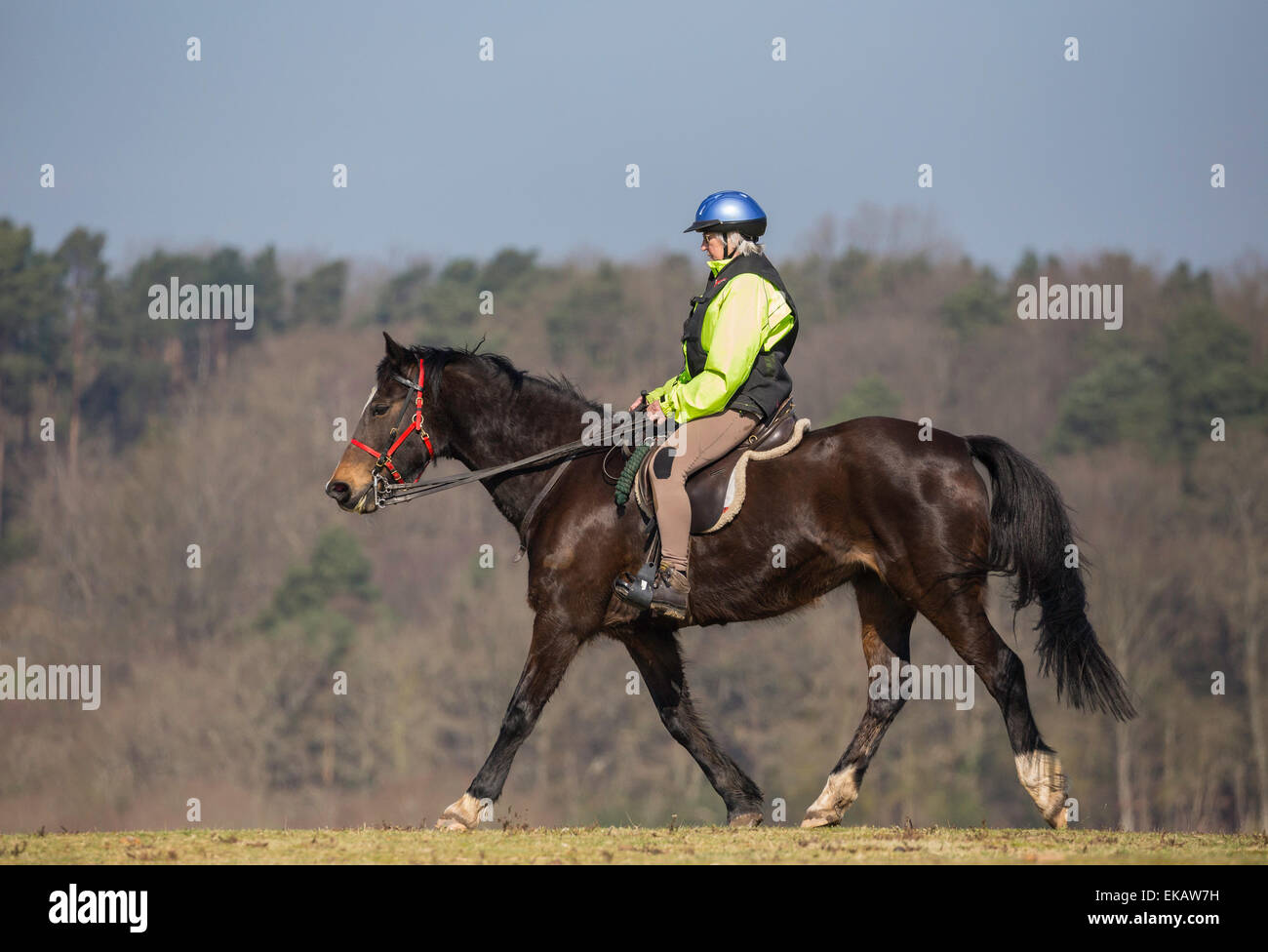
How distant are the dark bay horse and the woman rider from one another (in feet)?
0.93

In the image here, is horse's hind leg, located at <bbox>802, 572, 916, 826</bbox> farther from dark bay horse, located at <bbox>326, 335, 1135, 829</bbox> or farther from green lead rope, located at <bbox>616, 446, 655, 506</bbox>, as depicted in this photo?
green lead rope, located at <bbox>616, 446, 655, 506</bbox>

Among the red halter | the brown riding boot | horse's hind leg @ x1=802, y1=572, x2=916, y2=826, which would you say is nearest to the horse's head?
the red halter

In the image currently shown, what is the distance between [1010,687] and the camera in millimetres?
9156

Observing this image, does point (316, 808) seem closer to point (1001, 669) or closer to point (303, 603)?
point (303, 603)

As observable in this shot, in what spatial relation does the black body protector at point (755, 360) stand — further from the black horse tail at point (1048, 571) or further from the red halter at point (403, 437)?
the red halter at point (403, 437)

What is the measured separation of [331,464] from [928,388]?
30.6 m

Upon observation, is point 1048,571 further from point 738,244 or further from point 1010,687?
point 738,244

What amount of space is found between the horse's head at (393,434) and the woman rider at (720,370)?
5.01 ft

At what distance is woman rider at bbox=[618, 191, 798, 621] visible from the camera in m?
9.39

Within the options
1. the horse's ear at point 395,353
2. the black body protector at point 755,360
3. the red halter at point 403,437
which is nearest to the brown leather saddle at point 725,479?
the black body protector at point 755,360

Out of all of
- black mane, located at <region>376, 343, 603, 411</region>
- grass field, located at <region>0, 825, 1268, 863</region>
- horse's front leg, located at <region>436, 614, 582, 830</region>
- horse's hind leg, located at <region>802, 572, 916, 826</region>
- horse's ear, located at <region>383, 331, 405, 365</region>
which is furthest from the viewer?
black mane, located at <region>376, 343, 603, 411</region>

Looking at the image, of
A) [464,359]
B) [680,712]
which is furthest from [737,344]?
[680,712]

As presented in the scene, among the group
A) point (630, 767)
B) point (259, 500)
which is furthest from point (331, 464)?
point (630, 767)
